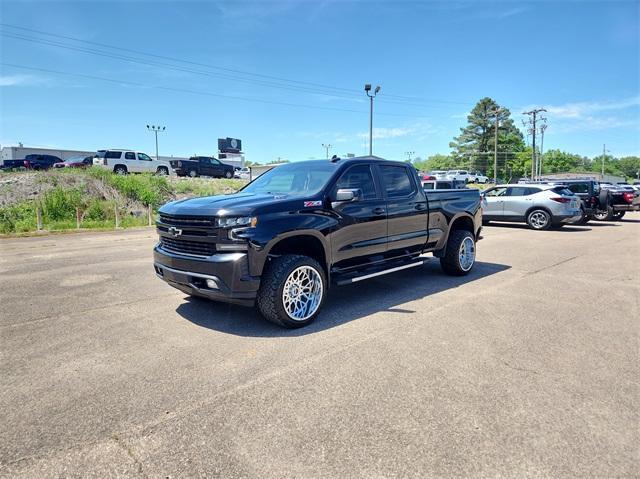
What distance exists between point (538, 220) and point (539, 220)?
4 centimetres

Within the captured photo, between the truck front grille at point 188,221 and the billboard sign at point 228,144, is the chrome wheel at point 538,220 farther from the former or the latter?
the billboard sign at point 228,144

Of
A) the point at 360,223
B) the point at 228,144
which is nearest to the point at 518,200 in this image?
the point at 360,223

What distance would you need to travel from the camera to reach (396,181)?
6.21 metres

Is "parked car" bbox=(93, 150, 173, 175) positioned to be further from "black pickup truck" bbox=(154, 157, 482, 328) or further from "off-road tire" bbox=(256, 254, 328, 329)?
"off-road tire" bbox=(256, 254, 328, 329)

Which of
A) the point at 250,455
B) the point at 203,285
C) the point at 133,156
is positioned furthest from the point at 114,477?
the point at 133,156

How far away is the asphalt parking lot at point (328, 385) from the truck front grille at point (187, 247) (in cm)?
82

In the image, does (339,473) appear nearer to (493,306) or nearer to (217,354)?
(217,354)

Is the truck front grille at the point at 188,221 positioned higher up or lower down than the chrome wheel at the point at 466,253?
higher up

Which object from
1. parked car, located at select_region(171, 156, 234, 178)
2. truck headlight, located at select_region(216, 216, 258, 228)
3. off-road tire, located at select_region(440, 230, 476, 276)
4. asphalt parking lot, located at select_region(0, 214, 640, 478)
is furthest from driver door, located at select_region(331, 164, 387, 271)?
parked car, located at select_region(171, 156, 234, 178)

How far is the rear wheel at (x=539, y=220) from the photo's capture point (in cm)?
1571

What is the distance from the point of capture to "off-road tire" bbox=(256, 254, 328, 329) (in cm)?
441

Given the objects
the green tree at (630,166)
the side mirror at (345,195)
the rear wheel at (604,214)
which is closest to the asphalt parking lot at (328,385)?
the side mirror at (345,195)

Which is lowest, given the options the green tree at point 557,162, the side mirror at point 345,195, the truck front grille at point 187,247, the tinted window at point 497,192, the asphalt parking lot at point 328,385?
the asphalt parking lot at point 328,385

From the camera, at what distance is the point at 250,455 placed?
2494mm
